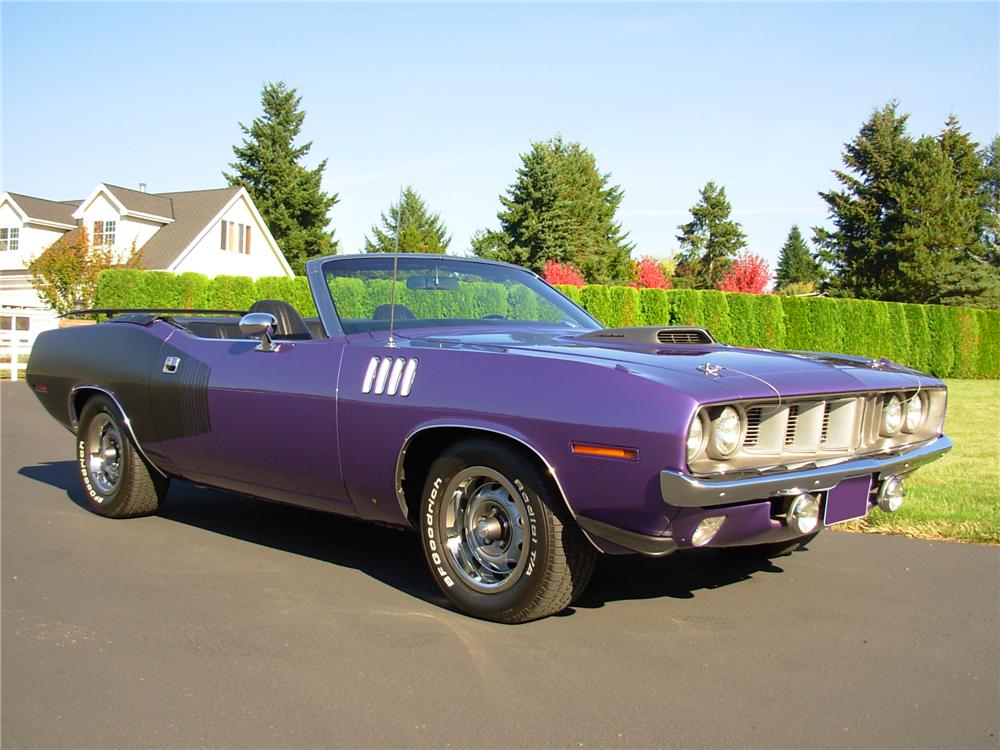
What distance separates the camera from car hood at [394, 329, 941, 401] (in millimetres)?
3625

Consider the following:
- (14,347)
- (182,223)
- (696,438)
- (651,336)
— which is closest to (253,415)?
(651,336)

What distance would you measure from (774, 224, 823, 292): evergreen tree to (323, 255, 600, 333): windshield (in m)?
117

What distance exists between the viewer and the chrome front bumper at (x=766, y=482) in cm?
338

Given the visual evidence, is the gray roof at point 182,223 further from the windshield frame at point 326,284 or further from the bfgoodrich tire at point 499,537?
the bfgoodrich tire at point 499,537

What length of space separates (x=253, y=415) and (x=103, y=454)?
6.06 feet

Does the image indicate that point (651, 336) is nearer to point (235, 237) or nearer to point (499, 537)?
point (499, 537)

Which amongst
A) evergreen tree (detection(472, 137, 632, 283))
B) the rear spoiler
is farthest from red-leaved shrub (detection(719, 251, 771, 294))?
the rear spoiler

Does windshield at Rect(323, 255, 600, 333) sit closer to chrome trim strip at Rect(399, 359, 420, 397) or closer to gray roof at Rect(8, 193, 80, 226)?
chrome trim strip at Rect(399, 359, 420, 397)

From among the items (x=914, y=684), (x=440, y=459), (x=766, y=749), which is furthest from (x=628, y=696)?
(x=440, y=459)

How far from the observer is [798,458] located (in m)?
3.83

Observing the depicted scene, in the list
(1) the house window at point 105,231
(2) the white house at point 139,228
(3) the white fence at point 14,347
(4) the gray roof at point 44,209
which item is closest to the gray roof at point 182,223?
(2) the white house at point 139,228

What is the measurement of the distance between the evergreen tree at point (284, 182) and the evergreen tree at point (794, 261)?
74.5 meters

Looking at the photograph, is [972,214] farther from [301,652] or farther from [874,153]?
[301,652]

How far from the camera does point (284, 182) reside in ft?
184
